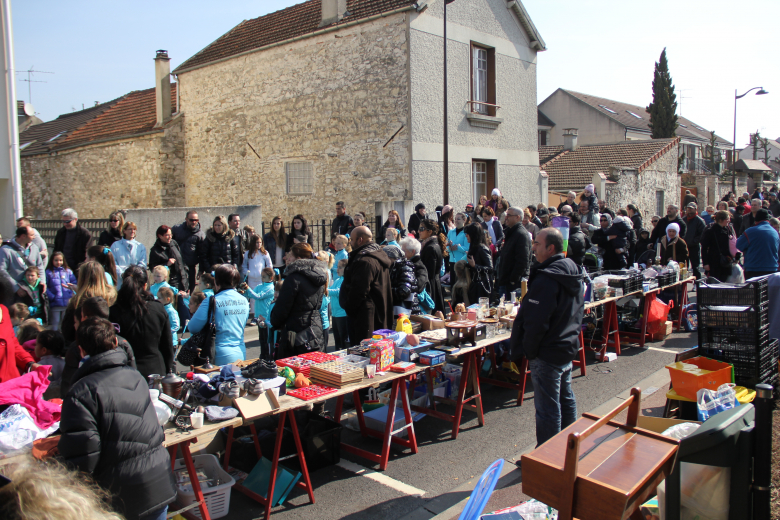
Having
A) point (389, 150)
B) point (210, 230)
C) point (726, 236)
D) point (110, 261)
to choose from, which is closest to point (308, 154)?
point (389, 150)

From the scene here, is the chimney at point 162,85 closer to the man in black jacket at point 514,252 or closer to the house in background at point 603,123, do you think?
the man in black jacket at point 514,252

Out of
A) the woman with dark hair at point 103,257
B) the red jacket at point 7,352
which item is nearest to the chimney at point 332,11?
the woman with dark hair at point 103,257

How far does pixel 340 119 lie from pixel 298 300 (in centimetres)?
1119

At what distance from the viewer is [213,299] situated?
16.5 ft

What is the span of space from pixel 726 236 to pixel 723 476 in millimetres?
8240

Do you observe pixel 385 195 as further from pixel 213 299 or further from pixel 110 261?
pixel 213 299

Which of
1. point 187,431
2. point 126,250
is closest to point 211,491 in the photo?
point 187,431

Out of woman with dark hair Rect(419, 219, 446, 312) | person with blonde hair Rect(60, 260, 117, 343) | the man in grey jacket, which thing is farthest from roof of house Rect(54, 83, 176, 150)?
person with blonde hair Rect(60, 260, 117, 343)

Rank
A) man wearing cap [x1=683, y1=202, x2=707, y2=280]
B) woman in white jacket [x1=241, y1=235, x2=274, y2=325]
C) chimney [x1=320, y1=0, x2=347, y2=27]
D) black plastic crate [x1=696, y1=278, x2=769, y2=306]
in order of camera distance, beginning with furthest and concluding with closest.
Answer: chimney [x1=320, y1=0, x2=347, y2=27] → man wearing cap [x1=683, y1=202, x2=707, y2=280] → woman in white jacket [x1=241, y1=235, x2=274, y2=325] → black plastic crate [x1=696, y1=278, x2=769, y2=306]

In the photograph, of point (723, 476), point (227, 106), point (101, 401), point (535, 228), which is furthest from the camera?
point (227, 106)

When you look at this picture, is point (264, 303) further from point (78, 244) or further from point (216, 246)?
point (78, 244)

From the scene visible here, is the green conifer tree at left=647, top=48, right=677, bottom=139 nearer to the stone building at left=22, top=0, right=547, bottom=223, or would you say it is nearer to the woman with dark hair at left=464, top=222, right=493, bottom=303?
the stone building at left=22, top=0, right=547, bottom=223

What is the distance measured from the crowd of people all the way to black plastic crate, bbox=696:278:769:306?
A: 1.71 meters

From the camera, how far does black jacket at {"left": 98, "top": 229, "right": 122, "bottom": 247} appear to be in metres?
8.96
